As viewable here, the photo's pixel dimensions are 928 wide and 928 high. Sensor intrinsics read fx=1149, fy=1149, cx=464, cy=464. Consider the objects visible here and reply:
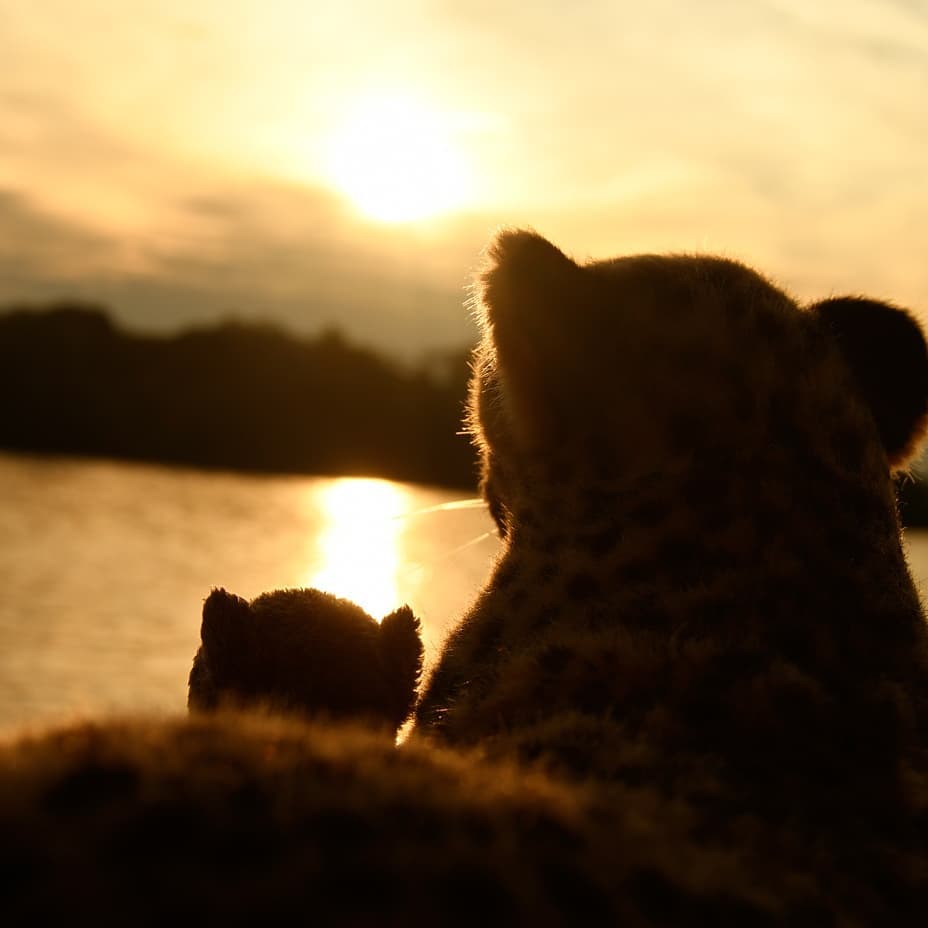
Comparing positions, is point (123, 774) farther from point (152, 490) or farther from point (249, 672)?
point (152, 490)

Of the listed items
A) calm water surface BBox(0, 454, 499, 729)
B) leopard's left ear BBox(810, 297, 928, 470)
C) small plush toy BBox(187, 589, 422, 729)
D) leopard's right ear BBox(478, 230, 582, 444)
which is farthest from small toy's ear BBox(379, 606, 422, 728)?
leopard's left ear BBox(810, 297, 928, 470)

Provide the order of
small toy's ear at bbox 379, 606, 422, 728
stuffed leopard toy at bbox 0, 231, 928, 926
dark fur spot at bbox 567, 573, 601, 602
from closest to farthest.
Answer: stuffed leopard toy at bbox 0, 231, 928, 926 < dark fur spot at bbox 567, 573, 601, 602 < small toy's ear at bbox 379, 606, 422, 728

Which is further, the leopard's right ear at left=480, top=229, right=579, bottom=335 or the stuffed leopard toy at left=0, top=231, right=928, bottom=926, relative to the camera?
the leopard's right ear at left=480, top=229, right=579, bottom=335

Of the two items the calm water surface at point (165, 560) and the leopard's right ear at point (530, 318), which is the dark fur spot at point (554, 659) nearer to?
the calm water surface at point (165, 560)

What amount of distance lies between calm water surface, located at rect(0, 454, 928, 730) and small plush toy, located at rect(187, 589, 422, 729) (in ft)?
0.59

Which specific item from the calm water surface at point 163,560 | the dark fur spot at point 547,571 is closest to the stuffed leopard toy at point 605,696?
the dark fur spot at point 547,571

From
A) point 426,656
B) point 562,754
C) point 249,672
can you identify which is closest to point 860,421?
point 426,656

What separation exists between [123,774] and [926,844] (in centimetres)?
133

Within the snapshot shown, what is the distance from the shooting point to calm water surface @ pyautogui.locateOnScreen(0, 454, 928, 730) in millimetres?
3598

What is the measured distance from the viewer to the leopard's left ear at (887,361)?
10.7 ft

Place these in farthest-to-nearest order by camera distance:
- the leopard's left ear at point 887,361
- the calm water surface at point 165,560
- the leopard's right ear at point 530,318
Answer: the calm water surface at point 165,560, the leopard's left ear at point 887,361, the leopard's right ear at point 530,318

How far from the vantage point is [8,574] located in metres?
35.4

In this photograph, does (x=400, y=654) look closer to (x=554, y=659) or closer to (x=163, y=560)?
(x=554, y=659)

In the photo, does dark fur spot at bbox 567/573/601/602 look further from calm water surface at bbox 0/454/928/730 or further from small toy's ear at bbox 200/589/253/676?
small toy's ear at bbox 200/589/253/676
